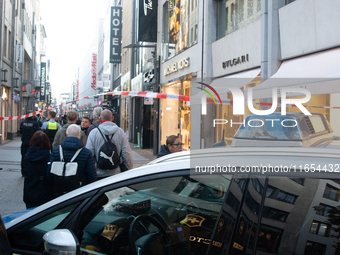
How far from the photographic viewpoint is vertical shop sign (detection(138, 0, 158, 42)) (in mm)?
18188

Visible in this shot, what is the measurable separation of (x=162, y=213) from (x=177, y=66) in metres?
14.1

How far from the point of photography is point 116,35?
104 ft

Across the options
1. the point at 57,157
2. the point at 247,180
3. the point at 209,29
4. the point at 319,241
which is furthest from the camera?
the point at 209,29

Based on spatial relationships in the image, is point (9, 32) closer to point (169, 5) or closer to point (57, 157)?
point (169, 5)

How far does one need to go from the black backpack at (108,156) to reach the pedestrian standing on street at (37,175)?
78 centimetres

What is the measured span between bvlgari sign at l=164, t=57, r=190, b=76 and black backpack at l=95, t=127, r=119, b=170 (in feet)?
31.9

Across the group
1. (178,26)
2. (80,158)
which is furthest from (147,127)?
(80,158)

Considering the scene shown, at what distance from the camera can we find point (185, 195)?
2049 millimetres

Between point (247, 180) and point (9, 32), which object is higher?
point (9, 32)

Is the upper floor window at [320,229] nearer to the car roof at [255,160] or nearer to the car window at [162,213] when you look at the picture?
the car roof at [255,160]

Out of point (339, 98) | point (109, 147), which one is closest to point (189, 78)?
point (339, 98)

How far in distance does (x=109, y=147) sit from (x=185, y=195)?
353cm

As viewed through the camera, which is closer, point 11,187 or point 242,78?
point 11,187

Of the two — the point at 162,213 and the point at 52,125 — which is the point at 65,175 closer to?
the point at 162,213
